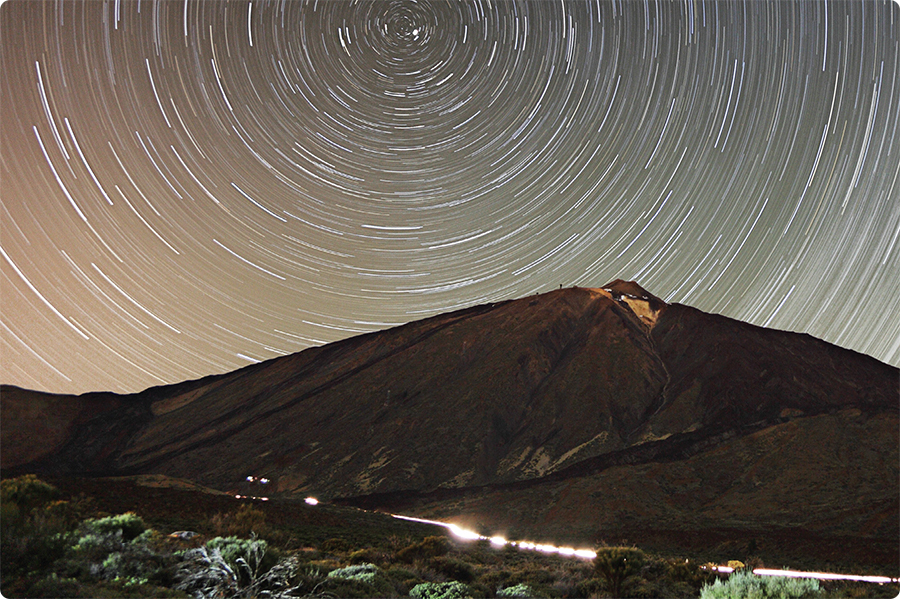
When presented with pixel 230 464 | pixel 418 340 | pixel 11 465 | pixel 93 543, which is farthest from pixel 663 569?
pixel 11 465

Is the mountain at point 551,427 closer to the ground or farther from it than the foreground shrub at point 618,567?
farther from it

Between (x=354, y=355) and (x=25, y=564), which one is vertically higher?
(x=354, y=355)

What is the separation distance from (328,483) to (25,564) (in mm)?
66184

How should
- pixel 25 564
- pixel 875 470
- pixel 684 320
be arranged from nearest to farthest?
pixel 25 564 < pixel 875 470 < pixel 684 320

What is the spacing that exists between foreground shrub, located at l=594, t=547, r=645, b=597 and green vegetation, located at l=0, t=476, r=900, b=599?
3 centimetres

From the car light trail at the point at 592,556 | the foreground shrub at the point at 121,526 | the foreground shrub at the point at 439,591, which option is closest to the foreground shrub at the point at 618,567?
the car light trail at the point at 592,556

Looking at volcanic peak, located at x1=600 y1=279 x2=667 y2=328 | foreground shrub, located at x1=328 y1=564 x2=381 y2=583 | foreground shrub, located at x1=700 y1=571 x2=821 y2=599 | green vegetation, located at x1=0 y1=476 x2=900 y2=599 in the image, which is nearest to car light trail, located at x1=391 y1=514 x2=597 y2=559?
green vegetation, located at x1=0 y1=476 x2=900 y2=599

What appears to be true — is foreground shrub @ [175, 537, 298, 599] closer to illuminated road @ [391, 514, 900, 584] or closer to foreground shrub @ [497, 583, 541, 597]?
foreground shrub @ [497, 583, 541, 597]

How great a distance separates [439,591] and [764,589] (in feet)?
20.7

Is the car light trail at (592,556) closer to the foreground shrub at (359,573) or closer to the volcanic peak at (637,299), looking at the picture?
the foreground shrub at (359,573)

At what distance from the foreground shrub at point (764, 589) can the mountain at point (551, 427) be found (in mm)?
28474

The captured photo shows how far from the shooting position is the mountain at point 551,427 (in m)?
56.6

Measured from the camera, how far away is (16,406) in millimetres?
111625

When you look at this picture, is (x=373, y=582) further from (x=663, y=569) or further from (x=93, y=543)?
(x=663, y=569)
